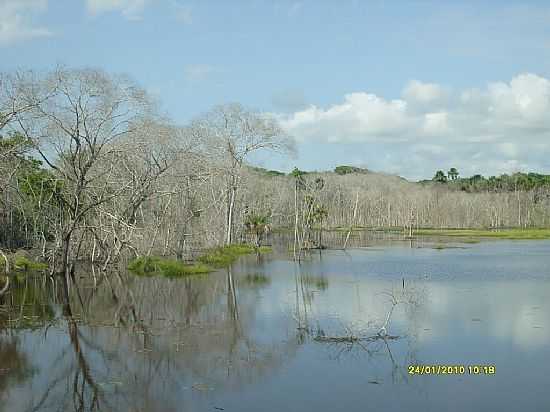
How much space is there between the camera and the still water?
35.0 feet

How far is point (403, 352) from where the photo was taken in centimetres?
1341

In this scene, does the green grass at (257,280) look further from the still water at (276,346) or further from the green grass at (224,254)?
the green grass at (224,254)

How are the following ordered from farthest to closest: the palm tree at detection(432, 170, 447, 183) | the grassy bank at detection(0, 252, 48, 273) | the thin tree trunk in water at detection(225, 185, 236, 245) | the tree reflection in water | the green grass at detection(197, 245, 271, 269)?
the palm tree at detection(432, 170, 447, 183) < the thin tree trunk in water at detection(225, 185, 236, 245) < the green grass at detection(197, 245, 271, 269) < the grassy bank at detection(0, 252, 48, 273) < the tree reflection in water

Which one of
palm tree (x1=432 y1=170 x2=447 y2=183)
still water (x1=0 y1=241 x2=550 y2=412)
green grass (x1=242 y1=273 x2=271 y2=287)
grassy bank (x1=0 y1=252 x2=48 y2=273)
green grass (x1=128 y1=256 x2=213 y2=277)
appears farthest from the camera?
palm tree (x1=432 y1=170 x2=447 y2=183)

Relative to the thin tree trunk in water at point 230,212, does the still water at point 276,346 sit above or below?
below

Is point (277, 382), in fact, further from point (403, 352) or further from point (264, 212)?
Answer: point (264, 212)

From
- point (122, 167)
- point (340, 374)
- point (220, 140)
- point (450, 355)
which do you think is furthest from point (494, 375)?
point (220, 140)

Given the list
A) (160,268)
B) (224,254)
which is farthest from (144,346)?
(224,254)

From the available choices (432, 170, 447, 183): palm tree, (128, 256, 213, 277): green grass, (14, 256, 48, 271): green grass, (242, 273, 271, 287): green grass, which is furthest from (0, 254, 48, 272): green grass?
Answer: (432, 170, 447, 183): palm tree

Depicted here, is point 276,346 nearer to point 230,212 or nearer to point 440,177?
point 230,212

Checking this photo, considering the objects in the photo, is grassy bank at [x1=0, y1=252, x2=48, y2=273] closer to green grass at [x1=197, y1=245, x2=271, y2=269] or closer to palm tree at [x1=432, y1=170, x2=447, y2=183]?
green grass at [x1=197, y1=245, x2=271, y2=269]

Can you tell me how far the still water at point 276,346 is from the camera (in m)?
10.7

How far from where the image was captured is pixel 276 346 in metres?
14.3

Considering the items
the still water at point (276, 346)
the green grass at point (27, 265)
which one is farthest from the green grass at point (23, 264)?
the still water at point (276, 346)
